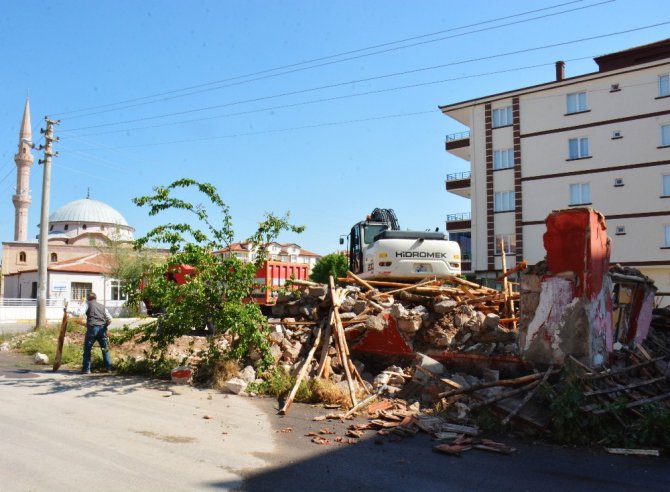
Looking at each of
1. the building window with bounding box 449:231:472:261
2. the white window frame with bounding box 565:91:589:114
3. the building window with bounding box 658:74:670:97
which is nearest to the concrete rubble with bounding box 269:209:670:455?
the building window with bounding box 658:74:670:97

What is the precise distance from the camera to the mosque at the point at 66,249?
47219 millimetres

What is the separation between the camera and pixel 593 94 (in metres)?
32.6

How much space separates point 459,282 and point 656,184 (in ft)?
77.2

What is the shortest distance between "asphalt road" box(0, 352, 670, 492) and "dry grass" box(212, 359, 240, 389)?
163cm

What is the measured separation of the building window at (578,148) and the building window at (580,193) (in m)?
1.70

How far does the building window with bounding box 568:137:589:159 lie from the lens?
3288 centimetres

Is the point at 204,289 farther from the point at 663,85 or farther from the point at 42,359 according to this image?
the point at 663,85

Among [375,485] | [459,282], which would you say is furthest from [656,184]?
[375,485]

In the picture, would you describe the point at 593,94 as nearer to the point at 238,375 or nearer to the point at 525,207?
the point at 525,207

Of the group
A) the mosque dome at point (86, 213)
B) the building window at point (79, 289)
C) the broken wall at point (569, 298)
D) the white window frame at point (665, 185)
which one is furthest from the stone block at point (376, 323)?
the mosque dome at point (86, 213)

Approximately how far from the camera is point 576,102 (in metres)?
33.2

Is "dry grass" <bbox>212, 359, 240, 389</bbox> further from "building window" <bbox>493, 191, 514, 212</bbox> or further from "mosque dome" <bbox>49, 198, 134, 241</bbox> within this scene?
"mosque dome" <bbox>49, 198, 134, 241</bbox>

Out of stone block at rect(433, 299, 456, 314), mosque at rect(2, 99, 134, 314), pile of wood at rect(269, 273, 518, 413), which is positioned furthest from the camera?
mosque at rect(2, 99, 134, 314)

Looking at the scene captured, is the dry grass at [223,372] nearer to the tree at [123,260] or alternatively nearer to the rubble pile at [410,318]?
the rubble pile at [410,318]
